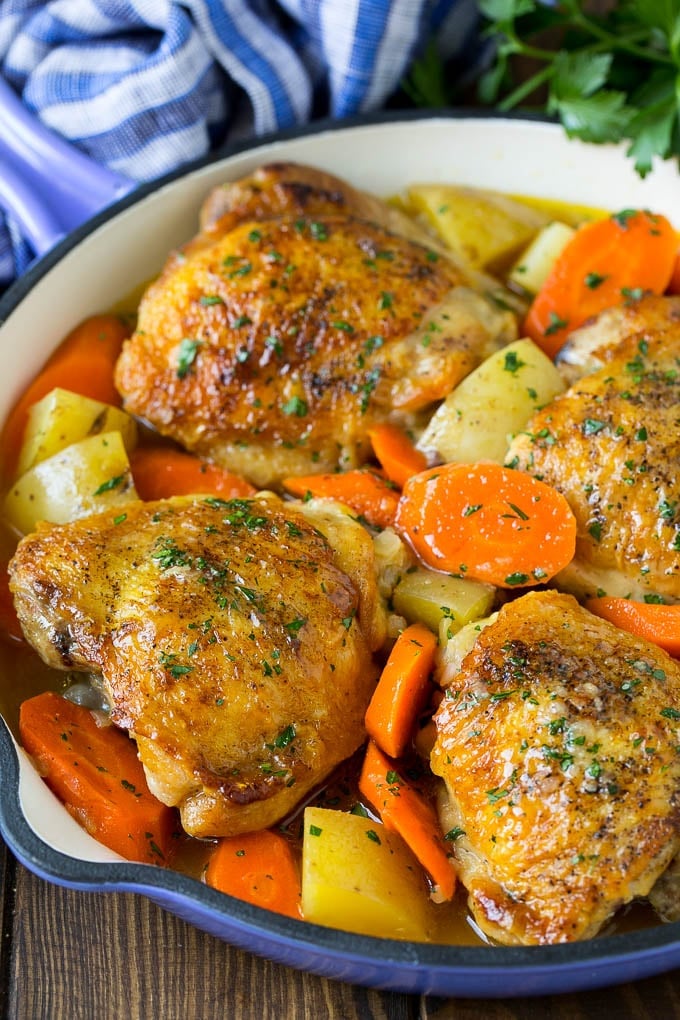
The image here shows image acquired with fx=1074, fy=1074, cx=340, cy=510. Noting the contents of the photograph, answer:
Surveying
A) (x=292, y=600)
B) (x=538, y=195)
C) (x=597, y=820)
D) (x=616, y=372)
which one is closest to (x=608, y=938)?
(x=597, y=820)

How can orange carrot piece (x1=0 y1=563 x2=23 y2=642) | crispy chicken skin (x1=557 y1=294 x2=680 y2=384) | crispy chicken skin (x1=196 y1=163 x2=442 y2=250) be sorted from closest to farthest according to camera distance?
orange carrot piece (x1=0 y1=563 x2=23 y2=642)
crispy chicken skin (x1=557 y1=294 x2=680 y2=384)
crispy chicken skin (x1=196 y1=163 x2=442 y2=250)

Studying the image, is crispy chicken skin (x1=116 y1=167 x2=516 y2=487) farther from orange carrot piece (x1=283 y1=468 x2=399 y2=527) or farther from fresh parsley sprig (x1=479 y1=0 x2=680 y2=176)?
fresh parsley sprig (x1=479 y1=0 x2=680 y2=176)

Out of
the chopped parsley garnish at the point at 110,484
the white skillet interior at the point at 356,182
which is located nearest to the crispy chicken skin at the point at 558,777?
the chopped parsley garnish at the point at 110,484

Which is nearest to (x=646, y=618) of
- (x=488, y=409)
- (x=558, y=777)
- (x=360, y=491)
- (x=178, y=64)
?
(x=558, y=777)

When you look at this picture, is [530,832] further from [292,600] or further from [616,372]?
[616,372]

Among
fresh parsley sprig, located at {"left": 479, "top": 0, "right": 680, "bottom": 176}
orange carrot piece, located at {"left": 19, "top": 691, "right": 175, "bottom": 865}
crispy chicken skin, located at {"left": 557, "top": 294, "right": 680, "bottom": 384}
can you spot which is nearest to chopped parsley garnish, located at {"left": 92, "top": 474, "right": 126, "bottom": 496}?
orange carrot piece, located at {"left": 19, "top": 691, "right": 175, "bottom": 865}

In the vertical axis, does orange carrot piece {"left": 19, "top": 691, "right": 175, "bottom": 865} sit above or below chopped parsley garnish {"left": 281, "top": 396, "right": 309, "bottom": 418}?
below

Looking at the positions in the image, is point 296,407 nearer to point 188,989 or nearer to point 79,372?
point 79,372
